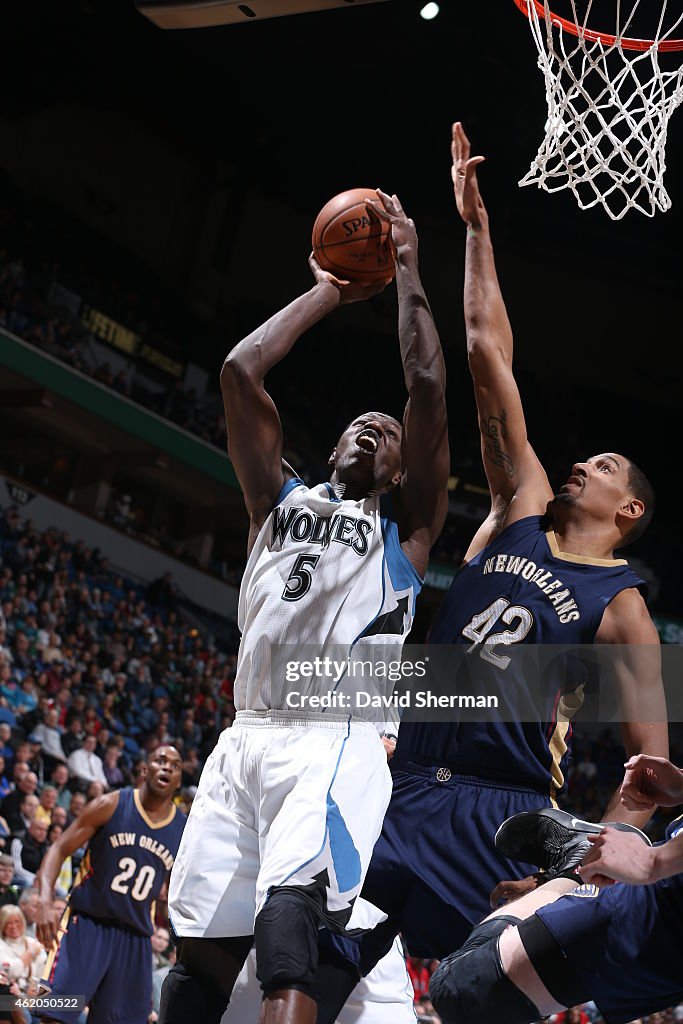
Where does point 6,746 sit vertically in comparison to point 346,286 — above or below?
below

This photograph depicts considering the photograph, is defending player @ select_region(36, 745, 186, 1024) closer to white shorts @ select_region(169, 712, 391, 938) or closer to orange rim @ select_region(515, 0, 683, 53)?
white shorts @ select_region(169, 712, 391, 938)

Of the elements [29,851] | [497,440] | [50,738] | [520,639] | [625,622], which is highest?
[497,440]

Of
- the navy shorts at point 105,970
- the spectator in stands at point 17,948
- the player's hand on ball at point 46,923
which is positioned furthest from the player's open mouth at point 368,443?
the spectator in stands at point 17,948

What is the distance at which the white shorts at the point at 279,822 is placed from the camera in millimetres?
2736

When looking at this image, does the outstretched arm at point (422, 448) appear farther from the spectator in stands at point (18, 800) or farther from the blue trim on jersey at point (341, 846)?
the spectator in stands at point (18, 800)

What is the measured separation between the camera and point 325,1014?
9.38ft

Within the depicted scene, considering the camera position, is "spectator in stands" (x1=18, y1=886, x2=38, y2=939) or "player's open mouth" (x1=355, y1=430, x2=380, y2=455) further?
"spectator in stands" (x1=18, y1=886, x2=38, y2=939)

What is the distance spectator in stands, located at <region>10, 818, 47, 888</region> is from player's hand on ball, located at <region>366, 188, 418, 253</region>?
556 centimetres

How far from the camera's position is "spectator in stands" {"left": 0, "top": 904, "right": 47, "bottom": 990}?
20.1 ft

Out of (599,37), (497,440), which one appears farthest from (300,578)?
(599,37)

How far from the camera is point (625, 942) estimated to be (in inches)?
98.6

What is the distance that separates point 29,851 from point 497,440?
5610 millimetres

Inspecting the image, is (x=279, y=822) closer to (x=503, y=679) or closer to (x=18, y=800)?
(x=503, y=679)

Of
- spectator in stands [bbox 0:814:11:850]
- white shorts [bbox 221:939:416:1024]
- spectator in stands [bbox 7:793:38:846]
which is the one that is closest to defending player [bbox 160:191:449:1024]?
white shorts [bbox 221:939:416:1024]
